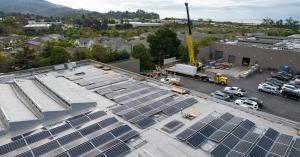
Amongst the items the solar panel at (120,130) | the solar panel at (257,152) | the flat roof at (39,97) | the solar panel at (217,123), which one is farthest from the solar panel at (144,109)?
the solar panel at (257,152)

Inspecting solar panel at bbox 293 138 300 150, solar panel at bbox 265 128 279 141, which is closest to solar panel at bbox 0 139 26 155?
solar panel at bbox 265 128 279 141

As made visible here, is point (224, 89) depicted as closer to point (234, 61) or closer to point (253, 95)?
point (253, 95)

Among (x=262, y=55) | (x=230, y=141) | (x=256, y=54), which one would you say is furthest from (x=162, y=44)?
(x=230, y=141)

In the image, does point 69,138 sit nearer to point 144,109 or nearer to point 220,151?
point 144,109

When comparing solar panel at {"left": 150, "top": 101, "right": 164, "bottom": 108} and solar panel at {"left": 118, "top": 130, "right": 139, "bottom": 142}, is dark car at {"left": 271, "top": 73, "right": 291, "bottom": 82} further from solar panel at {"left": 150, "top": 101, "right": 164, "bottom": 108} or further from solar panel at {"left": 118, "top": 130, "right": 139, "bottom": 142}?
solar panel at {"left": 118, "top": 130, "right": 139, "bottom": 142}

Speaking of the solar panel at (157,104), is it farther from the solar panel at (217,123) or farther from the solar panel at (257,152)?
the solar panel at (257,152)

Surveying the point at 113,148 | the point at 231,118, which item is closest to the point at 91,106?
the point at 113,148
